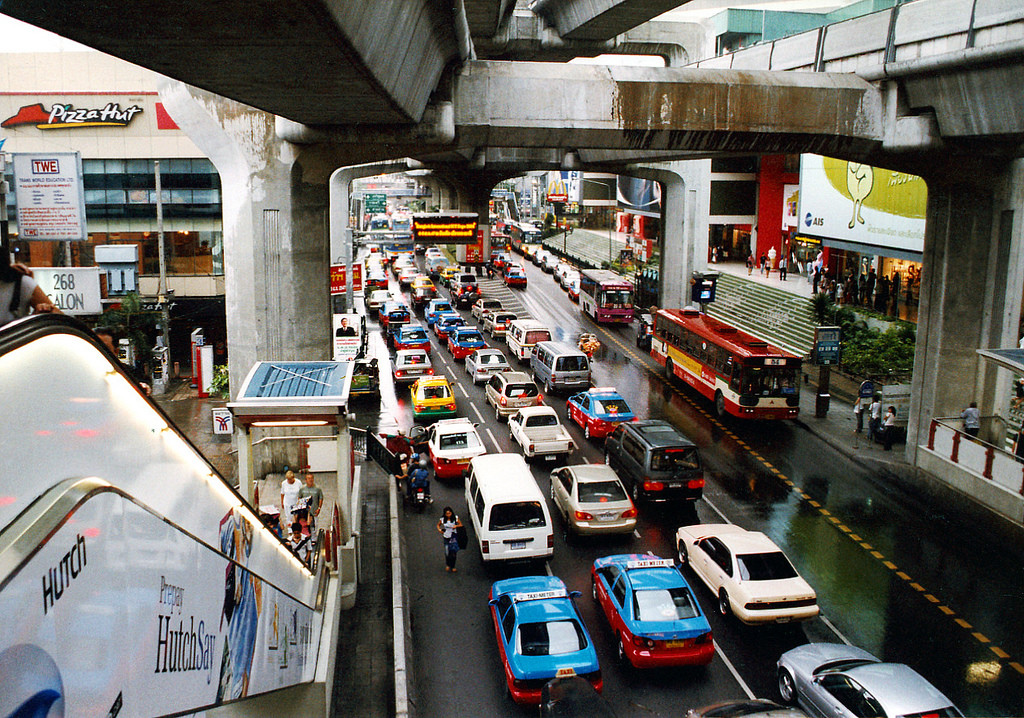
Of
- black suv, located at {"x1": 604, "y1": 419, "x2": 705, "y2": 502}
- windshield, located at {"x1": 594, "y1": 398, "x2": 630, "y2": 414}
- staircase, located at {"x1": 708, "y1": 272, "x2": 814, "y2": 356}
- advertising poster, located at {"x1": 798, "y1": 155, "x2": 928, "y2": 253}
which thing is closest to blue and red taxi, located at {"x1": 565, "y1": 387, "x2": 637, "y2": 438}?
windshield, located at {"x1": 594, "y1": 398, "x2": 630, "y2": 414}

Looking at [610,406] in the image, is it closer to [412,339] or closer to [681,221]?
[412,339]

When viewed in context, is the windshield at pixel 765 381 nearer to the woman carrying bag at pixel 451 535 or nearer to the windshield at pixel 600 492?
the windshield at pixel 600 492

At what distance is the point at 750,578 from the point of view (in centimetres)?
1416

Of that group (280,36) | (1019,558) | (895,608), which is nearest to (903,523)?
(1019,558)

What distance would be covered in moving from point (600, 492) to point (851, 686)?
7409mm

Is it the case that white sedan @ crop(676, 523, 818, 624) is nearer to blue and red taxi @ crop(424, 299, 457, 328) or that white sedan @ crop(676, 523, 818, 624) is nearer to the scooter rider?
the scooter rider

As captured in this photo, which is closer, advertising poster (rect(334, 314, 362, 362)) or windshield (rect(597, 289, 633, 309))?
advertising poster (rect(334, 314, 362, 362))

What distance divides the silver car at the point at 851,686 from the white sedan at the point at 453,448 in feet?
34.3

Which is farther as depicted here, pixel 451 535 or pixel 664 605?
pixel 451 535

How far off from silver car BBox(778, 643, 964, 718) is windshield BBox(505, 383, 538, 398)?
15.4m

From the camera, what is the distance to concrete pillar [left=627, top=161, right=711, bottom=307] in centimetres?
4431

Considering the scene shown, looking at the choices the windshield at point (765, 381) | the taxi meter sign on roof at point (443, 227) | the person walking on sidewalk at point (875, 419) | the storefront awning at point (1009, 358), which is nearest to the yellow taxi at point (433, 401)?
the windshield at point (765, 381)

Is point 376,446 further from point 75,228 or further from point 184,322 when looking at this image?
point 184,322

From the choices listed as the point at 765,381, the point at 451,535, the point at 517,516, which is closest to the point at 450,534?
the point at 451,535
